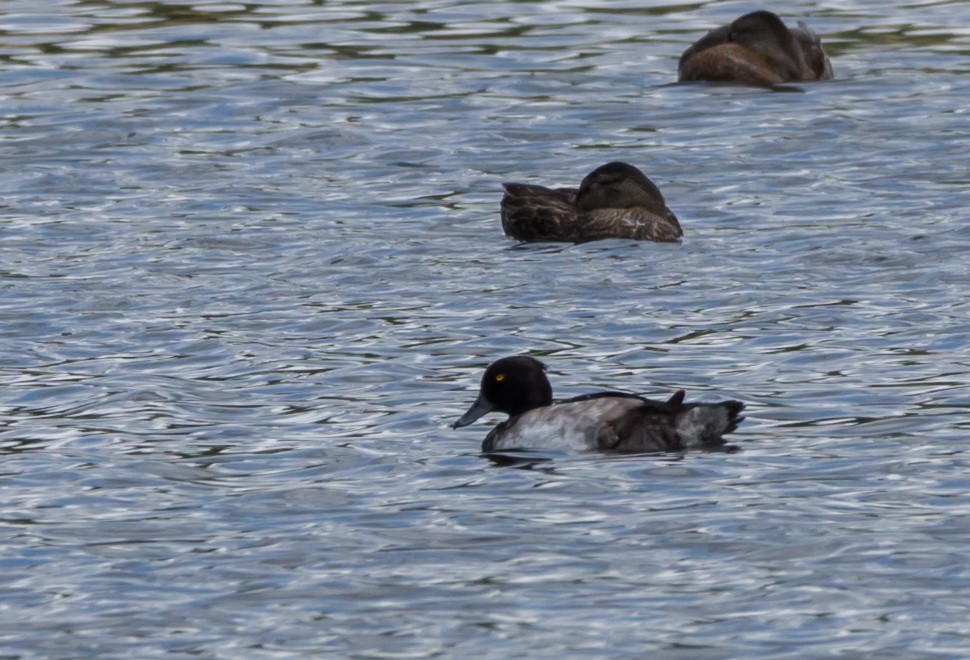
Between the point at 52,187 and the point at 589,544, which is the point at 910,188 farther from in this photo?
the point at 589,544

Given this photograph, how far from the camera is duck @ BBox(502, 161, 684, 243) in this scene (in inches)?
733

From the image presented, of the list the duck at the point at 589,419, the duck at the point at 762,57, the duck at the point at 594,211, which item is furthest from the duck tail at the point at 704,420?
the duck at the point at 762,57

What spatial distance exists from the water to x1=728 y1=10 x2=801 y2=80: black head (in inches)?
27.3

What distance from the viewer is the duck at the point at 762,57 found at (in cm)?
2620

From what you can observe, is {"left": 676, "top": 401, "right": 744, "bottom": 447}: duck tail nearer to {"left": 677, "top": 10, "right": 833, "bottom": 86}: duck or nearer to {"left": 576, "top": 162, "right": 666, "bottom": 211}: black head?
{"left": 576, "top": 162, "right": 666, "bottom": 211}: black head

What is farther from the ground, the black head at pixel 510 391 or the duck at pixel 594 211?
the black head at pixel 510 391

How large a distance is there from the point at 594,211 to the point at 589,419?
274 inches

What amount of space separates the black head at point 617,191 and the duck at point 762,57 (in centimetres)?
751

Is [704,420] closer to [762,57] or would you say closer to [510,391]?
[510,391]

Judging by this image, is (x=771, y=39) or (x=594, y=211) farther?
(x=771, y=39)

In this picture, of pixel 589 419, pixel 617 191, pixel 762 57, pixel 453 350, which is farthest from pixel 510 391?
pixel 762 57

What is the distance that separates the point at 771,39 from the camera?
26281mm

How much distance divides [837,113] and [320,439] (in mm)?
12963

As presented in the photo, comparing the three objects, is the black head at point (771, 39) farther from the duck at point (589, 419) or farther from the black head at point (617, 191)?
the duck at point (589, 419)
